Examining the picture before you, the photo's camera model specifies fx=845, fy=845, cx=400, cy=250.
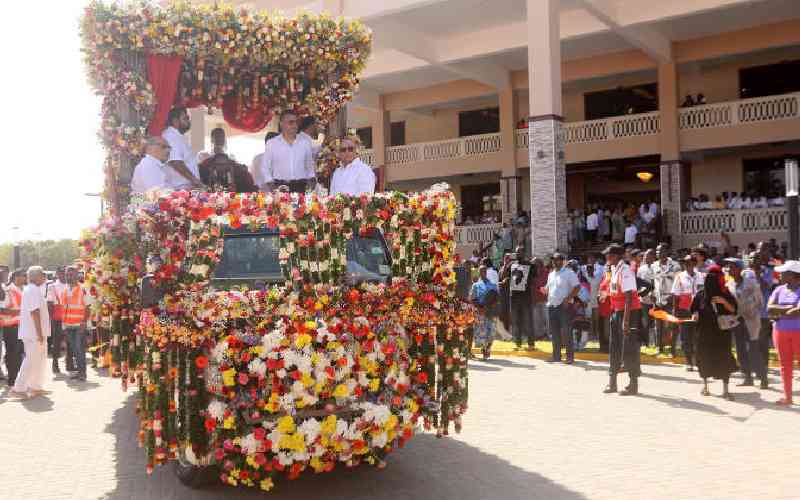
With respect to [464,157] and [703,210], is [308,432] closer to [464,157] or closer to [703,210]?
[703,210]

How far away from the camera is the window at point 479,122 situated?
3192 cm

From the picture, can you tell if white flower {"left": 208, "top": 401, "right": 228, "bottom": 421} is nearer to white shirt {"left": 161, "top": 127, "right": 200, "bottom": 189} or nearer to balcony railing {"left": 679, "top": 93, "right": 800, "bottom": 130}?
white shirt {"left": 161, "top": 127, "right": 200, "bottom": 189}

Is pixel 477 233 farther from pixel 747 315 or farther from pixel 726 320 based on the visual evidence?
pixel 726 320

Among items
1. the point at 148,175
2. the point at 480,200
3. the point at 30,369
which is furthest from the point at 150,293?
the point at 480,200

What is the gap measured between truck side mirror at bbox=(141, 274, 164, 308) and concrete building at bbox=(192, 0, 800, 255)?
49.8 feet

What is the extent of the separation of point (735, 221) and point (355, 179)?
18370mm

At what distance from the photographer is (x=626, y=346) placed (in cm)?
1095

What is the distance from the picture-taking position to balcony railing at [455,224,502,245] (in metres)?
28.4

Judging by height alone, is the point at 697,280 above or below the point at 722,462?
above

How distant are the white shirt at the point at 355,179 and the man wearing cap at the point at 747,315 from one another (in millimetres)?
5487

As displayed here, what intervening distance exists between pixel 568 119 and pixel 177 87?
73.6 feet

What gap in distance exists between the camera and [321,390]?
18.9ft

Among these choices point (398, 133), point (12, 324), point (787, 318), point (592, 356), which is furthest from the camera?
point (398, 133)

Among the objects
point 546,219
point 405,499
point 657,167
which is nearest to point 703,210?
point 657,167
